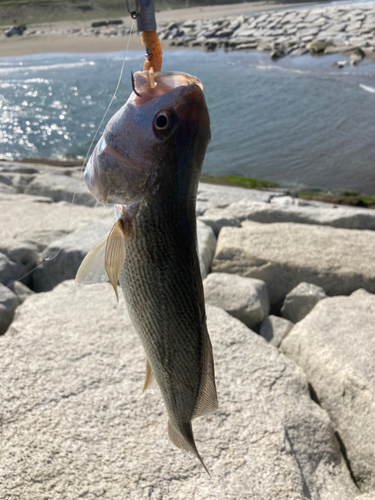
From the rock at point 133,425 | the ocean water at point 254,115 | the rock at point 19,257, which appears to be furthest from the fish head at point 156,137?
the ocean water at point 254,115

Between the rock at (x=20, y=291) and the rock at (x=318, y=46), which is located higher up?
the rock at (x=20, y=291)

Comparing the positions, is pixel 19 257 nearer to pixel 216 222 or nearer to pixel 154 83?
pixel 216 222

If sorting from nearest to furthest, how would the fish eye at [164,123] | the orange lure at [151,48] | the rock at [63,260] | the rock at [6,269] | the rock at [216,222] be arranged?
the fish eye at [164,123] < the orange lure at [151,48] < the rock at [6,269] < the rock at [63,260] < the rock at [216,222]

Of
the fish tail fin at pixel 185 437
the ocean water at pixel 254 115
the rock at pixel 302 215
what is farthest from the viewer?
the ocean water at pixel 254 115

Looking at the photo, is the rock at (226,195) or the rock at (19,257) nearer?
the rock at (19,257)

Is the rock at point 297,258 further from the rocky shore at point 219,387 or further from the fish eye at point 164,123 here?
the fish eye at point 164,123

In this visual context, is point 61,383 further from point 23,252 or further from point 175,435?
point 23,252

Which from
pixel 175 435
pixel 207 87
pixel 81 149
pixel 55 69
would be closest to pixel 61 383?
pixel 175 435
